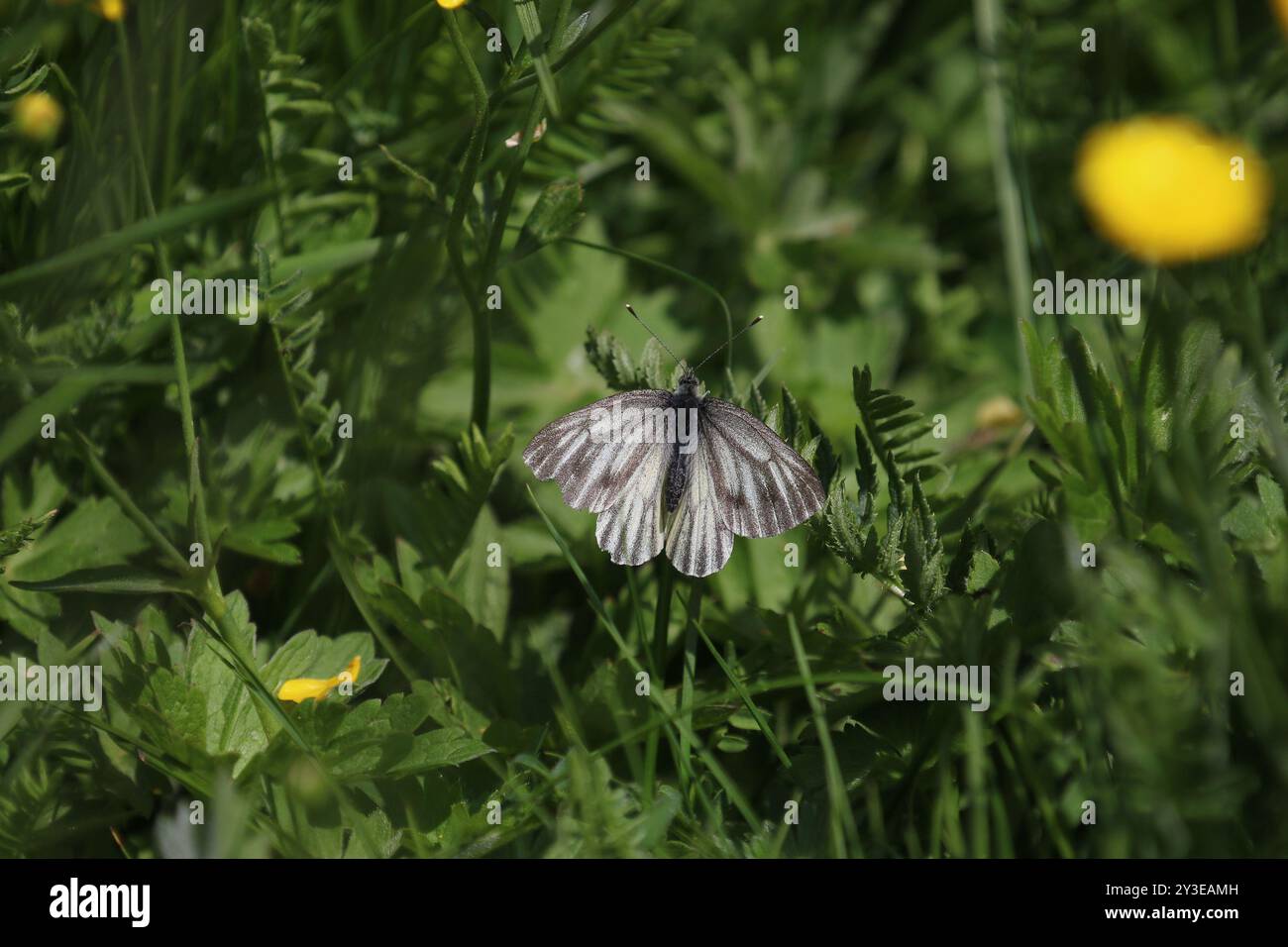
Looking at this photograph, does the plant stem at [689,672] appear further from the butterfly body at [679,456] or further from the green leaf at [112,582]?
the green leaf at [112,582]

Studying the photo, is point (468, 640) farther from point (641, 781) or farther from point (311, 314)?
point (311, 314)

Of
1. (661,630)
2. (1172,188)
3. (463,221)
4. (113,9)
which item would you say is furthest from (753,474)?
(113,9)

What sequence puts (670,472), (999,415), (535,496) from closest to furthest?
(670,472) → (535,496) → (999,415)

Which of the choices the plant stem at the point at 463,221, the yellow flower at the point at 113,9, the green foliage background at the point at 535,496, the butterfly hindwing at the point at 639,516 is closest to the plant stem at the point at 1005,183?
the green foliage background at the point at 535,496

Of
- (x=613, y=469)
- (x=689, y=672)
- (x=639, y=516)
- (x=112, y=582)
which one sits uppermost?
(x=613, y=469)

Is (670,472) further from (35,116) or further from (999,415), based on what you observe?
(35,116)

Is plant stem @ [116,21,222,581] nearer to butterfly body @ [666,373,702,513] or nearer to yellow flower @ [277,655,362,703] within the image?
yellow flower @ [277,655,362,703]
